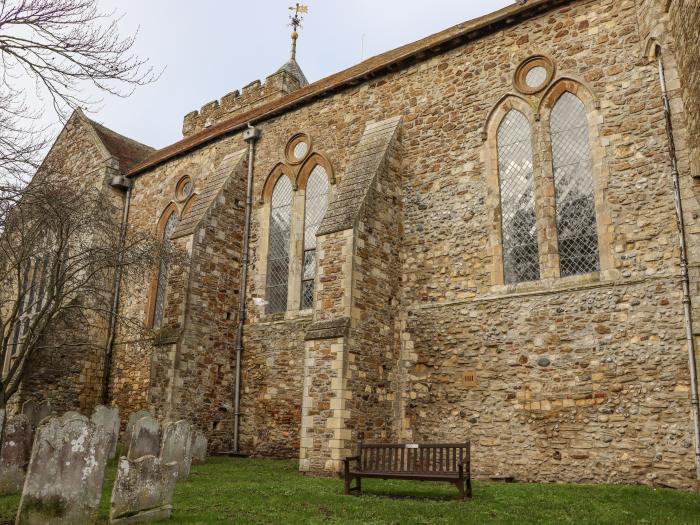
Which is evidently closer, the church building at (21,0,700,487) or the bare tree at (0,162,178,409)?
the church building at (21,0,700,487)

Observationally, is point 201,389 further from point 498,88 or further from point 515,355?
point 498,88

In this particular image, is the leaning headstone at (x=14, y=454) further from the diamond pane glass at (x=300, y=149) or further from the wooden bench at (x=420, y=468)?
the diamond pane glass at (x=300, y=149)

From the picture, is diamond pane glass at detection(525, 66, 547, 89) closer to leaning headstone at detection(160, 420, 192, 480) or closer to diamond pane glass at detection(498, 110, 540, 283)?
diamond pane glass at detection(498, 110, 540, 283)

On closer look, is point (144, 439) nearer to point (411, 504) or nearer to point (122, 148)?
point (411, 504)

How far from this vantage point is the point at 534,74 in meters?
11.6

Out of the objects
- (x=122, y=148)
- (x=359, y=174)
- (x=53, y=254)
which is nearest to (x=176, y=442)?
(x=359, y=174)

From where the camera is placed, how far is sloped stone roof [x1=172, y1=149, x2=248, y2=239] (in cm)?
1482

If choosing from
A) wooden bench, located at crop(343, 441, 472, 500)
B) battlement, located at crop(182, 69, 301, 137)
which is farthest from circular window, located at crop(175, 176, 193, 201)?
A: wooden bench, located at crop(343, 441, 472, 500)

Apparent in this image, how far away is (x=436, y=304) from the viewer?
11742 mm

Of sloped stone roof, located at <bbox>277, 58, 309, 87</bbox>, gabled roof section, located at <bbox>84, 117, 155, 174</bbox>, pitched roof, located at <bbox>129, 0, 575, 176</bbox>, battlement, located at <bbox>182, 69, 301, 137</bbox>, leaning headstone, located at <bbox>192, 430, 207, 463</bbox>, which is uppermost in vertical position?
sloped stone roof, located at <bbox>277, 58, 309, 87</bbox>

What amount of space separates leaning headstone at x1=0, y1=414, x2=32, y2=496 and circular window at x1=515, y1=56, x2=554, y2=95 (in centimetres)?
1035


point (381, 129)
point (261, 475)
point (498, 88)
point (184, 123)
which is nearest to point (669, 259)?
point (498, 88)

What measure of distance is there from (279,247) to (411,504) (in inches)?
348

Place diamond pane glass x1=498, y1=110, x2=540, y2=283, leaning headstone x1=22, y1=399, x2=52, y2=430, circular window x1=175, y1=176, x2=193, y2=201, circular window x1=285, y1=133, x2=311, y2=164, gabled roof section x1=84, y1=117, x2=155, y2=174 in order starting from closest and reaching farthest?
leaning headstone x1=22, y1=399, x2=52, y2=430 → diamond pane glass x1=498, y1=110, x2=540, y2=283 → circular window x1=285, y1=133, x2=311, y2=164 → circular window x1=175, y1=176, x2=193, y2=201 → gabled roof section x1=84, y1=117, x2=155, y2=174
